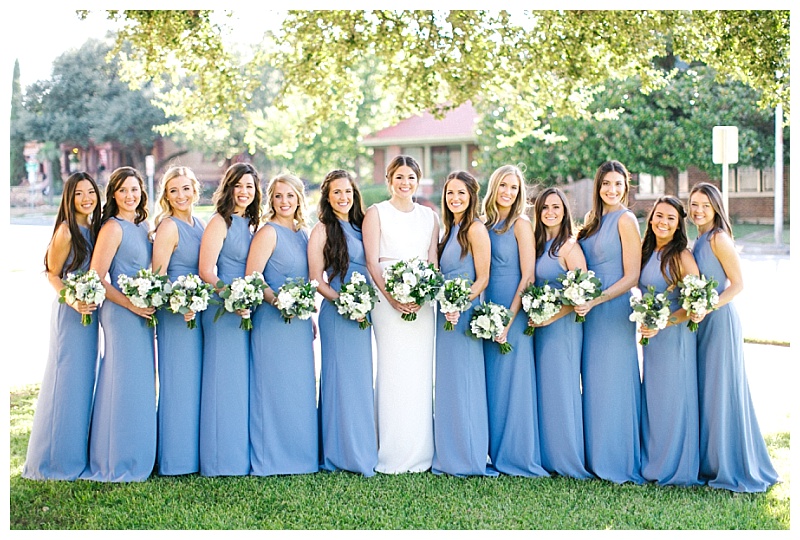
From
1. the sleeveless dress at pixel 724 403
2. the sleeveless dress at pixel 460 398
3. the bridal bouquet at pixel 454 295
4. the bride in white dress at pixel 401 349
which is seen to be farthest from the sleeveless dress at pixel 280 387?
the sleeveless dress at pixel 724 403

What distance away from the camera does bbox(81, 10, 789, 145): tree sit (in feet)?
33.7

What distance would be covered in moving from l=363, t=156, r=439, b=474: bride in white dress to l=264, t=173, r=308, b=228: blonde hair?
53 centimetres

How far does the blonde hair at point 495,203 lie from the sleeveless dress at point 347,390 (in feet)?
3.52

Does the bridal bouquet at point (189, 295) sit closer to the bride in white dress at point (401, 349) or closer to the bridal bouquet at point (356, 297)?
the bridal bouquet at point (356, 297)

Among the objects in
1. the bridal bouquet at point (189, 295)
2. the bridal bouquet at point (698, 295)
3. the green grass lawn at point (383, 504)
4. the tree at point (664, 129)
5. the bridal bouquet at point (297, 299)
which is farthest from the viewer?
the tree at point (664, 129)

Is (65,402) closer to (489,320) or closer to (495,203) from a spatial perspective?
(489,320)

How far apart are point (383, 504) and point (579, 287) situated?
84.1 inches

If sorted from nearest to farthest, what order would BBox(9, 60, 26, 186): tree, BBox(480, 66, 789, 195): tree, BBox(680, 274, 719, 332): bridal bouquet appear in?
BBox(680, 274, 719, 332): bridal bouquet
BBox(480, 66, 789, 195): tree
BBox(9, 60, 26, 186): tree

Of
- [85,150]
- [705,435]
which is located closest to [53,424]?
[705,435]

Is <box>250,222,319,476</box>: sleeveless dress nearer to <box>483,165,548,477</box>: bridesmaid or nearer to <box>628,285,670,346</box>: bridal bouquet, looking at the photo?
<box>483,165,548,477</box>: bridesmaid

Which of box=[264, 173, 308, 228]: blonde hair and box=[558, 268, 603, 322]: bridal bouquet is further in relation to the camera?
box=[264, 173, 308, 228]: blonde hair

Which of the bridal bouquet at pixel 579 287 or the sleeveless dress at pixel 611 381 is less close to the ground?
the bridal bouquet at pixel 579 287

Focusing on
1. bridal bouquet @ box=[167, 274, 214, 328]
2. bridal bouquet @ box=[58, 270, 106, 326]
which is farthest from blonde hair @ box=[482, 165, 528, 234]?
bridal bouquet @ box=[58, 270, 106, 326]

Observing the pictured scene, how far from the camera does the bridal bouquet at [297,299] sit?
6270mm
